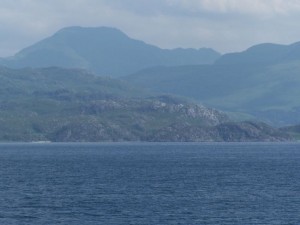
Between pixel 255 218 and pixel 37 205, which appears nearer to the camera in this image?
pixel 255 218

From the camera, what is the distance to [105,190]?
569 ft

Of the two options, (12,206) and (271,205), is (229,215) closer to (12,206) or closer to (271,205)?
(271,205)

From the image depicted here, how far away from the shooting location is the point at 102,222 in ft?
417

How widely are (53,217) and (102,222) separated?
9.17m

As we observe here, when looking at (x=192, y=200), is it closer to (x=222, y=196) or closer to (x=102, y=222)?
(x=222, y=196)

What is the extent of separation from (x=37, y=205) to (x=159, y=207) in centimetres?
2175

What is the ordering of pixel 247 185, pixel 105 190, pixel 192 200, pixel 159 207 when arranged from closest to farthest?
→ pixel 159 207 → pixel 192 200 → pixel 105 190 → pixel 247 185

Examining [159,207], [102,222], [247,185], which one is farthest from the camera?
[247,185]

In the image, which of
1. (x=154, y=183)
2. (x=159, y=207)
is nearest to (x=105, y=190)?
(x=154, y=183)

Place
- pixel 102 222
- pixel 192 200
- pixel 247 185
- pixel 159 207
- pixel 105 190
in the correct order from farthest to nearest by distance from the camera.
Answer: pixel 247 185 → pixel 105 190 → pixel 192 200 → pixel 159 207 → pixel 102 222

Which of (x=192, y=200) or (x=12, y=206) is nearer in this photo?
(x=12, y=206)

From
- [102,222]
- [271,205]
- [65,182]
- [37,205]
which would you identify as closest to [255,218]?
[271,205]

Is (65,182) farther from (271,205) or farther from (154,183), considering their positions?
(271,205)

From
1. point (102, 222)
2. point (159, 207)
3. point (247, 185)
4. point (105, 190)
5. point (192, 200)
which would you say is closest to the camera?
point (102, 222)
